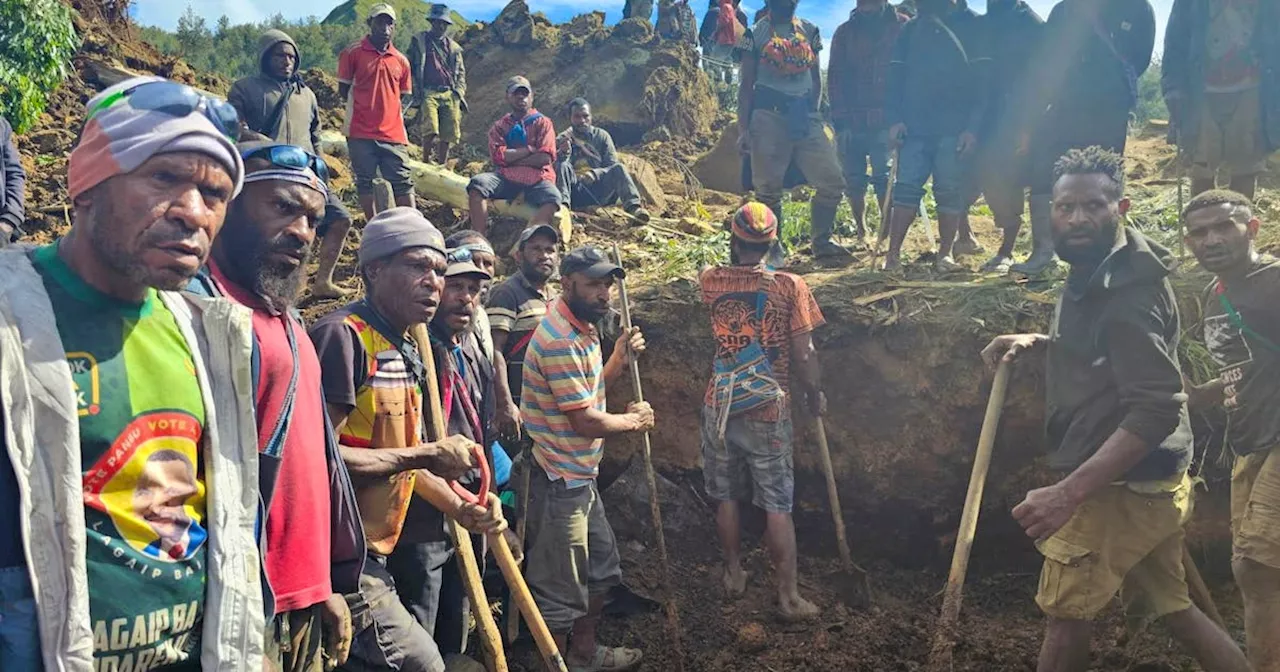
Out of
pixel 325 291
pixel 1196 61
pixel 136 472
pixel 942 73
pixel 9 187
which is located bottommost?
pixel 136 472

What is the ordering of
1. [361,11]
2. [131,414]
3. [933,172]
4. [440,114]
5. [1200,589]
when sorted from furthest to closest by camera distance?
1. [361,11]
2. [440,114]
3. [933,172]
4. [1200,589]
5. [131,414]

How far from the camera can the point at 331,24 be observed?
4606 cm

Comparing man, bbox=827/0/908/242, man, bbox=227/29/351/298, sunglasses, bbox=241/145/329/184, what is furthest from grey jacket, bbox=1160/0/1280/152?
man, bbox=227/29/351/298

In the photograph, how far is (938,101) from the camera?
5984 millimetres

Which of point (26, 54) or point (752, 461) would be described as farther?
point (26, 54)

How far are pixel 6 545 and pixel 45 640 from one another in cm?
19

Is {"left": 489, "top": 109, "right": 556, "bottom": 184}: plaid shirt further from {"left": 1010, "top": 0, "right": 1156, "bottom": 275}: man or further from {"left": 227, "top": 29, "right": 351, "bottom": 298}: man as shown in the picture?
{"left": 1010, "top": 0, "right": 1156, "bottom": 275}: man

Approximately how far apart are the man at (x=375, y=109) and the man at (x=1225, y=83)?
5.91 m

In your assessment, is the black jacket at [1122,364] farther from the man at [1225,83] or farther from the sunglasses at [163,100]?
the sunglasses at [163,100]

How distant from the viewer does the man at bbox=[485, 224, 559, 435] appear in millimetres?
5008

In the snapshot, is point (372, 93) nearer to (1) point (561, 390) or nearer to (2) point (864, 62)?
(2) point (864, 62)

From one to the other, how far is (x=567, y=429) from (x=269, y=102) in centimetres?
384

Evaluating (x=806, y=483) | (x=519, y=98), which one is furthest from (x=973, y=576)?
(x=519, y=98)

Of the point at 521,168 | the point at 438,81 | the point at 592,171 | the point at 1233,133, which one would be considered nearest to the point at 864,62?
the point at 1233,133
